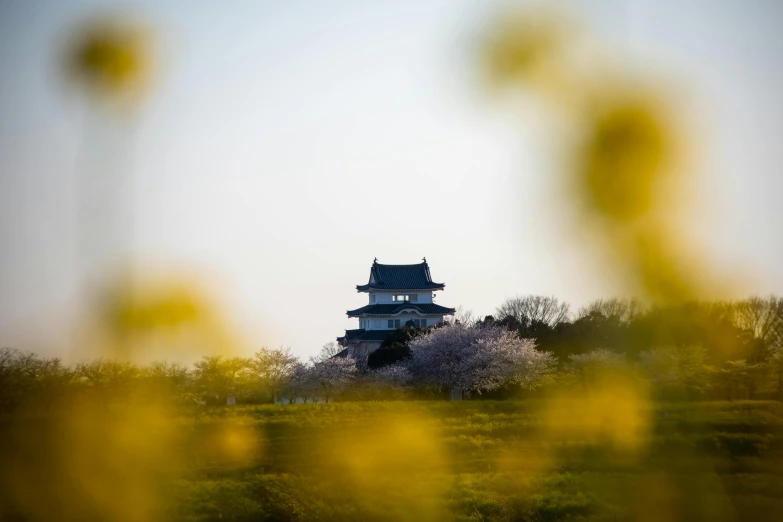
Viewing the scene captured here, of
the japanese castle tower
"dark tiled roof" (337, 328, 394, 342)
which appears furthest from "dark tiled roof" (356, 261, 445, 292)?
"dark tiled roof" (337, 328, 394, 342)

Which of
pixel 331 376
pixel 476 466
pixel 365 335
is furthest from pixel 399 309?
pixel 476 466

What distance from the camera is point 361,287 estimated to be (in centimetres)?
7062

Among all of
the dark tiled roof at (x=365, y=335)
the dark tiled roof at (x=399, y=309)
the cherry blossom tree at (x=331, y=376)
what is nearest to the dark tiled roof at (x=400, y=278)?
the dark tiled roof at (x=399, y=309)

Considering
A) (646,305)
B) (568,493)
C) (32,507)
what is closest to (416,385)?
(568,493)

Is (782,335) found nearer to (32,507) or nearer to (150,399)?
(150,399)

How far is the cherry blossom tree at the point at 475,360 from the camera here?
138 feet

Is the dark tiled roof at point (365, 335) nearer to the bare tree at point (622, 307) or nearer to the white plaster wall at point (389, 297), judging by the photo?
the white plaster wall at point (389, 297)

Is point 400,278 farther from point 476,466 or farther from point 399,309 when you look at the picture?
point 476,466

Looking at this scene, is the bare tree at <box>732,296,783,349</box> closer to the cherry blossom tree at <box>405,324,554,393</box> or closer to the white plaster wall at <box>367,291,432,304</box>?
the cherry blossom tree at <box>405,324,554,393</box>

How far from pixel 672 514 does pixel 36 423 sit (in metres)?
16.8

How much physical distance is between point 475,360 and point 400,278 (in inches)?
1112

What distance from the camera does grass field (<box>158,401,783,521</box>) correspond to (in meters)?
20.5

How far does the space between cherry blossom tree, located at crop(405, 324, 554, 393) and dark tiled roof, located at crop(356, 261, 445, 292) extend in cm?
2084

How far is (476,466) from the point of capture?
24719mm
